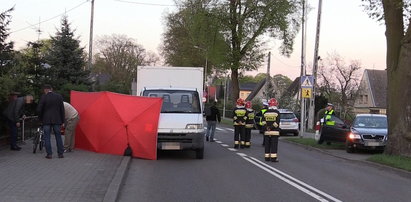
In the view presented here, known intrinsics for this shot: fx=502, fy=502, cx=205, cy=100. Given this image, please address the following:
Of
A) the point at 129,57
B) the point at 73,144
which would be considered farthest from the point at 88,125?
the point at 129,57

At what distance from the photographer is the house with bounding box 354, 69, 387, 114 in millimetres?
72812

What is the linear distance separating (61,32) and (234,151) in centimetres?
1638

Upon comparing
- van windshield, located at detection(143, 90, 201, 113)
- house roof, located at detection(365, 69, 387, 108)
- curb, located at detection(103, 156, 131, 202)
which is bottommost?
curb, located at detection(103, 156, 131, 202)

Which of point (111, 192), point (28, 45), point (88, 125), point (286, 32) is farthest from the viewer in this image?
point (286, 32)

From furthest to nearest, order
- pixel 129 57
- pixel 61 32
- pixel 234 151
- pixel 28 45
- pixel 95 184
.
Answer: pixel 129 57 → pixel 61 32 → pixel 28 45 → pixel 234 151 → pixel 95 184

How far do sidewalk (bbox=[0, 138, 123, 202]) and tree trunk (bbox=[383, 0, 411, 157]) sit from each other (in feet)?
28.1

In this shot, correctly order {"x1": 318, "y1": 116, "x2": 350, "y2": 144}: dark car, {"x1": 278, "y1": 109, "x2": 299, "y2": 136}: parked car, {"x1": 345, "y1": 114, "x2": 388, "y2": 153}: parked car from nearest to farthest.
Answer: {"x1": 345, "y1": 114, "x2": 388, "y2": 153}: parked car < {"x1": 318, "y1": 116, "x2": 350, "y2": 144}: dark car < {"x1": 278, "y1": 109, "x2": 299, "y2": 136}: parked car

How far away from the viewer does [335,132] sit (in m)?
19.5

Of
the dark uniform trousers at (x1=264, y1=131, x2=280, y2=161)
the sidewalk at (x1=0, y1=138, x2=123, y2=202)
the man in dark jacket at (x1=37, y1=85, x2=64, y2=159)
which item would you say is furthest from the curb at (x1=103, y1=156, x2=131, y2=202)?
the dark uniform trousers at (x1=264, y1=131, x2=280, y2=161)

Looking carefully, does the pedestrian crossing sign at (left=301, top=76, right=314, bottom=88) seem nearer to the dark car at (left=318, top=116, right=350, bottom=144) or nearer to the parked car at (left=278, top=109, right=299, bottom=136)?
the dark car at (left=318, top=116, right=350, bottom=144)

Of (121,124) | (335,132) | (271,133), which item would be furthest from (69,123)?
(335,132)

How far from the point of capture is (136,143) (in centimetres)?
1369

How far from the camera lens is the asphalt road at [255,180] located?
8.88 meters

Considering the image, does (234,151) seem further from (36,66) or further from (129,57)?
(129,57)
